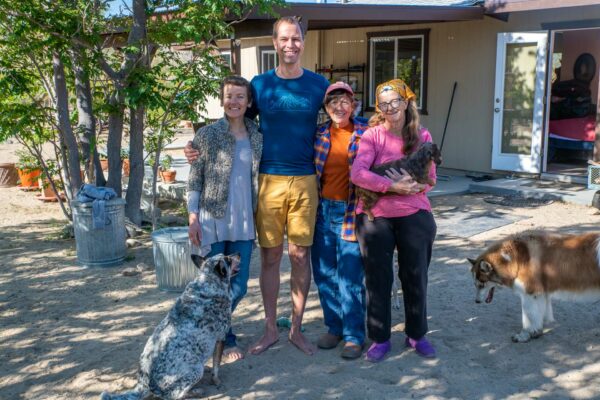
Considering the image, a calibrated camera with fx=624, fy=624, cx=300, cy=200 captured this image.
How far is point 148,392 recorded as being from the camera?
127 inches

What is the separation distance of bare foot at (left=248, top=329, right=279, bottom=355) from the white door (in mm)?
7290

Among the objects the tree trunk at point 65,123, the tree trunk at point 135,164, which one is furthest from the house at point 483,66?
the tree trunk at point 65,123

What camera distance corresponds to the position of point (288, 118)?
3670 millimetres

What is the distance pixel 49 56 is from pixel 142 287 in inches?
127

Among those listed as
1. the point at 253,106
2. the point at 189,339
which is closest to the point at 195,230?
the point at 189,339

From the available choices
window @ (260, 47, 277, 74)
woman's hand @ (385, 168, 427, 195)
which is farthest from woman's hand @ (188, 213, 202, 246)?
window @ (260, 47, 277, 74)

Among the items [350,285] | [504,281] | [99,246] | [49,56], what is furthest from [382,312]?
[49,56]

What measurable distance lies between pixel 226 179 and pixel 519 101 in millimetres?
7823

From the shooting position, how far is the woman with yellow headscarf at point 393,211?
140 inches

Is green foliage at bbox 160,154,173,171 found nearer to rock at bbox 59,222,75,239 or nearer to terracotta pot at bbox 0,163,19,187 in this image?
rock at bbox 59,222,75,239

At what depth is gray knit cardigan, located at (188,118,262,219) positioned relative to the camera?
370 centimetres

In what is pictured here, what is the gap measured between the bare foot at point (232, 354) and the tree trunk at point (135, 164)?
4003 millimetres

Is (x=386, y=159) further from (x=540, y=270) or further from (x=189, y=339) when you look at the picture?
(x=189, y=339)

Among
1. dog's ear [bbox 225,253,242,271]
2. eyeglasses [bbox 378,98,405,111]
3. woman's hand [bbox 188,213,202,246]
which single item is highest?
eyeglasses [bbox 378,98,405,111]
